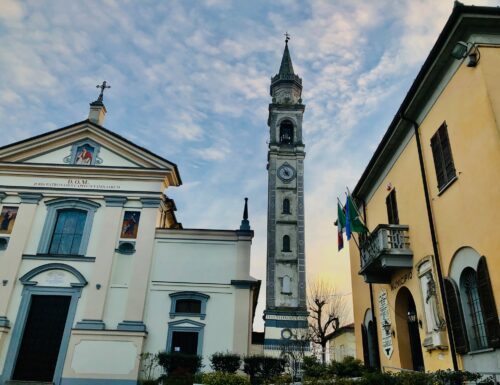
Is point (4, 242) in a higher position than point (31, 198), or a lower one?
lower

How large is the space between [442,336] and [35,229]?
1829 cm

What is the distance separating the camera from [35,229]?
20375 mm

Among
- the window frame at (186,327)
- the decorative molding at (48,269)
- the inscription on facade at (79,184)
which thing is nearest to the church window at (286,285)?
the window frame at (186,327)

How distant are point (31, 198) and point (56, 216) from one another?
1.54 metres

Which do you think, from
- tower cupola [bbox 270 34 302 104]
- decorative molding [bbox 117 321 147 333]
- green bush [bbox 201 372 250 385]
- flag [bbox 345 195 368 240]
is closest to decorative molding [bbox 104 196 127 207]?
decorative molding [bbox 117 321 147 333]

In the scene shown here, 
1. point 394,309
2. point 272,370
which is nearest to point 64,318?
point 272,370

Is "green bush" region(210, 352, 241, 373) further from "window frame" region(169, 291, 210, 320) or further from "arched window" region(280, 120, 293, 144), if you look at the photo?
"arched window" region(280, 120, 293, 144)

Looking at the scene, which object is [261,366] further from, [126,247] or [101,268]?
[101,268]

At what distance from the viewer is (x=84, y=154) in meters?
22.2

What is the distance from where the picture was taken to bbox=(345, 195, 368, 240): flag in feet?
47.0

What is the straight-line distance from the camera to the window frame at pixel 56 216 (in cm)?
2003

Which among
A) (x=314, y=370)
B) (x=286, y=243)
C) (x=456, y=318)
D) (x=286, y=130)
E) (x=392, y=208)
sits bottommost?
(x=314, y=370)

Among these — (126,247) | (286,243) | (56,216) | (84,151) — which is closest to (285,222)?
(286,243)

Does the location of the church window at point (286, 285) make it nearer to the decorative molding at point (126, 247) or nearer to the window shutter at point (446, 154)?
the decorative molding at point (126, 247)
